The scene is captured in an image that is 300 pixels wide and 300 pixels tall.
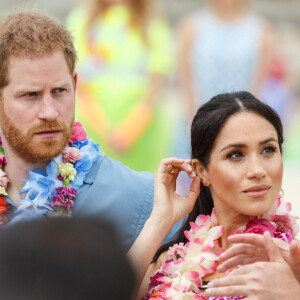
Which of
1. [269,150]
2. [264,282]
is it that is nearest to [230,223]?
[269,150]

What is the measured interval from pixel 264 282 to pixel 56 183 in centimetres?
133

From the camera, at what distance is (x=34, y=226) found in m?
1.74

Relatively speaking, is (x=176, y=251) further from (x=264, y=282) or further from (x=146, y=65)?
(x=146, y=65)

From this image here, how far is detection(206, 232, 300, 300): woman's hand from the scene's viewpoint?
2.59 meters

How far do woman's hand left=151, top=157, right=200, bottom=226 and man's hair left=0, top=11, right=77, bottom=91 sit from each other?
74 cm

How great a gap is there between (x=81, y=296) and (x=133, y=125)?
15.4 feet

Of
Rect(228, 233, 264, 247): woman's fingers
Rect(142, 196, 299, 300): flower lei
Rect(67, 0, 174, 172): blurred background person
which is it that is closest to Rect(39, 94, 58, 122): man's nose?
Rect(142, 196, 299, 300): flower lei

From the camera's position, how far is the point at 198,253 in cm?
322

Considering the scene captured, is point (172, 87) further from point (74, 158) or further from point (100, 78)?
point (74, 158)

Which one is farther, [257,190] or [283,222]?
[283,222]

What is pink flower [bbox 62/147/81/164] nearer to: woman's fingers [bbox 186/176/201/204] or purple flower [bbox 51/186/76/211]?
purple flower [bbox 51/186/76/211]

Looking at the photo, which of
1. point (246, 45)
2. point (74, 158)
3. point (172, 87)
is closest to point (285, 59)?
point (172, 87)

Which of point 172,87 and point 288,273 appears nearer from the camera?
point 288,273

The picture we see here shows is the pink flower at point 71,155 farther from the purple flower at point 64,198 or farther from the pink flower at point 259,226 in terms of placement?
the pink flower at point 259,226
